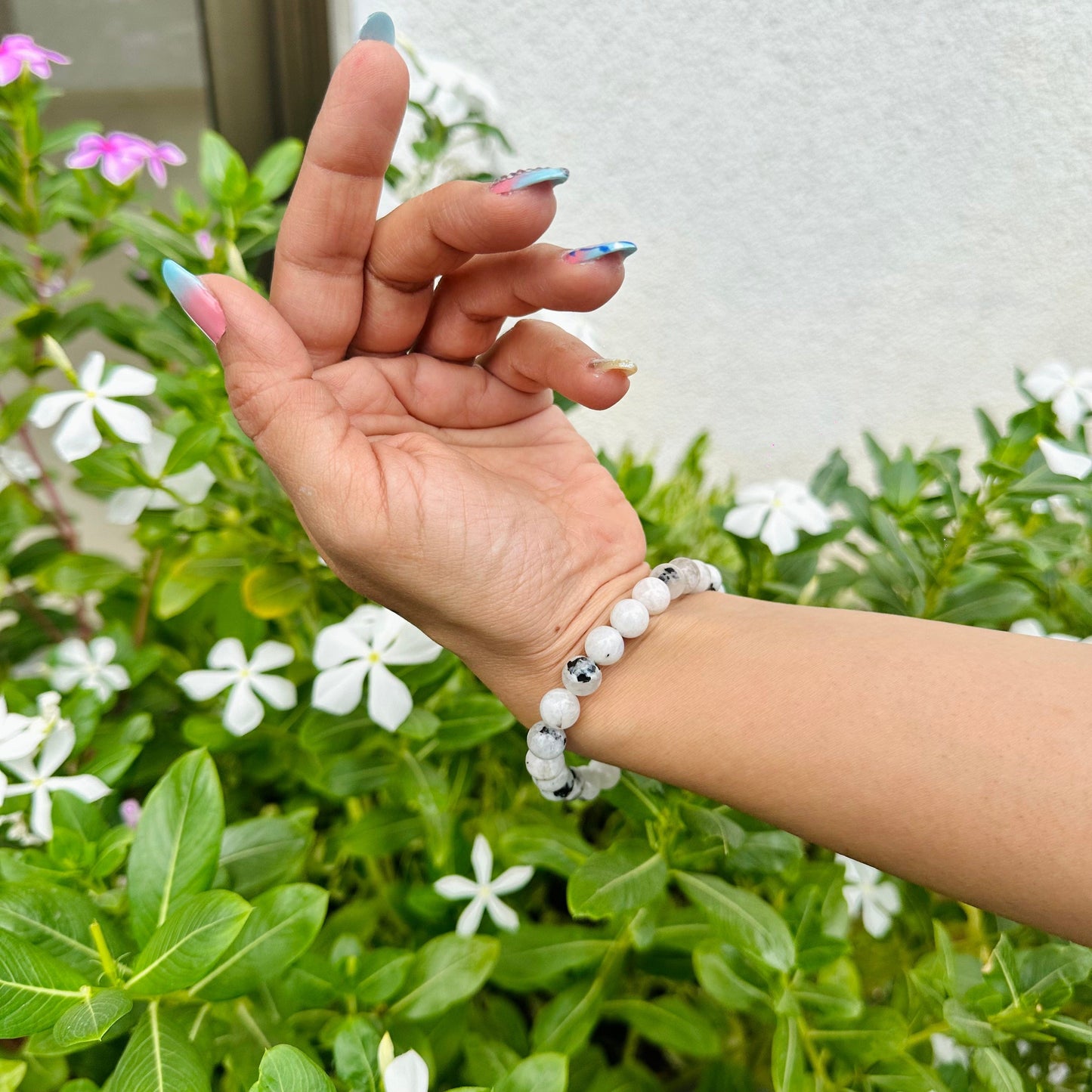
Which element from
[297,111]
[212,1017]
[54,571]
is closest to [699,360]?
[297,111]

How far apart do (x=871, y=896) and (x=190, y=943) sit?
1.98ft

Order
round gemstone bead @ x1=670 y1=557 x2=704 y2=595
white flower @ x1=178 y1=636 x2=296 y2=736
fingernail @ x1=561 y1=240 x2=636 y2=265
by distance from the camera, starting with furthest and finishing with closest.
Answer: white flower @ x1=178 y1=636 x2=296 y2=736, round gemstone bead @ x1=670 y1=557 x2=704 y2=595, fingernail @ x1=561 y1=240 x2=636 y2=265

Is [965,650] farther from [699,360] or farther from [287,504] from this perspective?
[699,360]

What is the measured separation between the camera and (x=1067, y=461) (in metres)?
0.69

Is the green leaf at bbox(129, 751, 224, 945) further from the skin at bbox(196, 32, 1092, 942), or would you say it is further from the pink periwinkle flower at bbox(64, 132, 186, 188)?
the pink periwinkle flower at bbox(64, 132, 186, 188)

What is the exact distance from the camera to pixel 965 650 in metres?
0.45

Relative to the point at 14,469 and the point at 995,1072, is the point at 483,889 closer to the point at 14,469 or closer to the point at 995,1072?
the point at 995,1072

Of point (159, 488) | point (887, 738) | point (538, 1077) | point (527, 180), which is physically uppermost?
point (527, 180)

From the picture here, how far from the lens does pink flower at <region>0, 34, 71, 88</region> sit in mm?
731

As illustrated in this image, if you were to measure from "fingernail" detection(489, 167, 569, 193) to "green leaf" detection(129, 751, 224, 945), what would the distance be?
15.4 inches

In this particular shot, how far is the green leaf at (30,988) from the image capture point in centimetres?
40

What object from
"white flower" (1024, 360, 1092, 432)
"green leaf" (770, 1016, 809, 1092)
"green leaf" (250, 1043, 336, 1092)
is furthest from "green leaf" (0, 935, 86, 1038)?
"white flower" (1024, 360, 1092, 432)

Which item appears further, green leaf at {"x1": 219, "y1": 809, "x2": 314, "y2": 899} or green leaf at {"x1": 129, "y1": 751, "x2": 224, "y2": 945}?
green leaf at {"x1": 219, "y1": 809, "x2": 314, "y2": 899}

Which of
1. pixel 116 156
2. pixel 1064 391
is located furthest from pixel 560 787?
pixel 116 156
